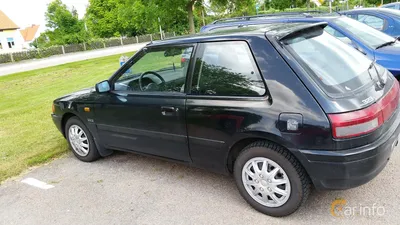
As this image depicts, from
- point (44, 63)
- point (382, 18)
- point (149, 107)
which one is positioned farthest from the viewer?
point (44, 63)

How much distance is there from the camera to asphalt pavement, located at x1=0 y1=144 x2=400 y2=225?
312 centimetres

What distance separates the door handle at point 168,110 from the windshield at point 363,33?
4.17 meters

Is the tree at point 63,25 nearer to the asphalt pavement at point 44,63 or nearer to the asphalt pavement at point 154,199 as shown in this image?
the asphalt pavement at point 44,63

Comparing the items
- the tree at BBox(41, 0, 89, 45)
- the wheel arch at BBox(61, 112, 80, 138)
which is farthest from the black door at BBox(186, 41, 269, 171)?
the tree at BBox(41, 0, 89, 45)

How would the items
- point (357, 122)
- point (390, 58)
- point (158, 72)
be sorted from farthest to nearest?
point (390, 58)
point (158, 72)
point (357, 122)

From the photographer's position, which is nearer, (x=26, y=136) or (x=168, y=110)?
(x=168, y=110)

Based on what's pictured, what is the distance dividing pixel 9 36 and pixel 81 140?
7063 cm

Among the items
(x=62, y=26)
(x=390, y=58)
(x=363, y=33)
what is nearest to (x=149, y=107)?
(x=390, y=58)

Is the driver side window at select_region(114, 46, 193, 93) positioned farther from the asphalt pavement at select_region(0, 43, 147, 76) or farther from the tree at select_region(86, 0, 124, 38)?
the tree at select_region(86, 0, 124, 38)

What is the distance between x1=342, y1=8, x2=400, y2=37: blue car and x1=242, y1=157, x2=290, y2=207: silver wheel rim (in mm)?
6407

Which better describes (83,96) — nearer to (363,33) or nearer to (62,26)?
(363,33)

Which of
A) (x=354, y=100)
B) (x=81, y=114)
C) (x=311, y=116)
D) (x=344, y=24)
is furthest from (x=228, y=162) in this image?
(x=344, y=24)

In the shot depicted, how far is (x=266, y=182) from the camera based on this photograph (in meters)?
3.07

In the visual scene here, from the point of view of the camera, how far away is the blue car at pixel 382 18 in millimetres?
7781
